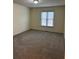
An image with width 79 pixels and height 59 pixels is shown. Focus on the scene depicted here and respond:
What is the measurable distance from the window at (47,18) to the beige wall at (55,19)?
35cm

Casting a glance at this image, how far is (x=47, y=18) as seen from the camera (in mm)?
9523

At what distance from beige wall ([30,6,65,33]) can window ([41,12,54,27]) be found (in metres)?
0.35

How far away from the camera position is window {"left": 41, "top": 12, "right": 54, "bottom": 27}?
9.30 m

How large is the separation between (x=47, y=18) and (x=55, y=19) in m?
0.83

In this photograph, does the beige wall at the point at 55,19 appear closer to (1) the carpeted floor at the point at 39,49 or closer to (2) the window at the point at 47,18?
(2) the window at the point at 47,18

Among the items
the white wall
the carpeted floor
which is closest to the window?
the white wall

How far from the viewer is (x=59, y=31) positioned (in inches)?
354

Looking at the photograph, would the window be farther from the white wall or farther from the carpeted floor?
the carpeted floor

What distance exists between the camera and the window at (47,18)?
9.30 m

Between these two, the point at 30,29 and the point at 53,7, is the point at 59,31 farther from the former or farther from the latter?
the point at 30,29
